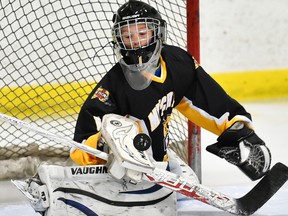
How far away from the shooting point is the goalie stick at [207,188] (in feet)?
6.20

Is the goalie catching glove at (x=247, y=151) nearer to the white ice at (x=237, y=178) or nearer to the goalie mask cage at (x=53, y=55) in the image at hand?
the white ice at (x=237, y=178)

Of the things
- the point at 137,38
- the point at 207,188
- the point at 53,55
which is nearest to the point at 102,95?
the point at 137,38

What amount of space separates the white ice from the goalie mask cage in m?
0.23

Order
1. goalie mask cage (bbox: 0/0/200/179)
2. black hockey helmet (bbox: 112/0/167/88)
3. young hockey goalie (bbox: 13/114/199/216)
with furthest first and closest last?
goalie mask cage (bbox: 0/0/200/179), black hockey helmet (bbox: 112/0/167/88), young hockey goalie (bbox: 13/114/199/216)

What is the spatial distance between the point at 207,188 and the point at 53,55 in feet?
4.48

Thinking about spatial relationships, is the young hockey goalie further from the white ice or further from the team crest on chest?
the white ice

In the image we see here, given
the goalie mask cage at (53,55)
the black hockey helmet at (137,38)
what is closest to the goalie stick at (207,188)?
the black hockey helmet at (137,38)

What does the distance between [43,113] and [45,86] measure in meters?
0.13

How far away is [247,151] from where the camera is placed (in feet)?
6.93

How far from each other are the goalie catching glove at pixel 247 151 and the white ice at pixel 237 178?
0.23 m

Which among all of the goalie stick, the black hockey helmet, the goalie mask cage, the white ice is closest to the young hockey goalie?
the goalie stick

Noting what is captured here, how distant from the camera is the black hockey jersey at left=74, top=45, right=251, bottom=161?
2.04 metres

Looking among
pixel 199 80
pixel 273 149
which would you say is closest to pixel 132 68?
pixel 199 80

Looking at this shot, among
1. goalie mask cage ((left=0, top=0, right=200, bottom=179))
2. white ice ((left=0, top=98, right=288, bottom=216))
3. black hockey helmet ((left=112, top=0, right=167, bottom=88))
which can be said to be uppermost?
black hockey helmet ((left=112, top=0, right=167, bottom=88))
